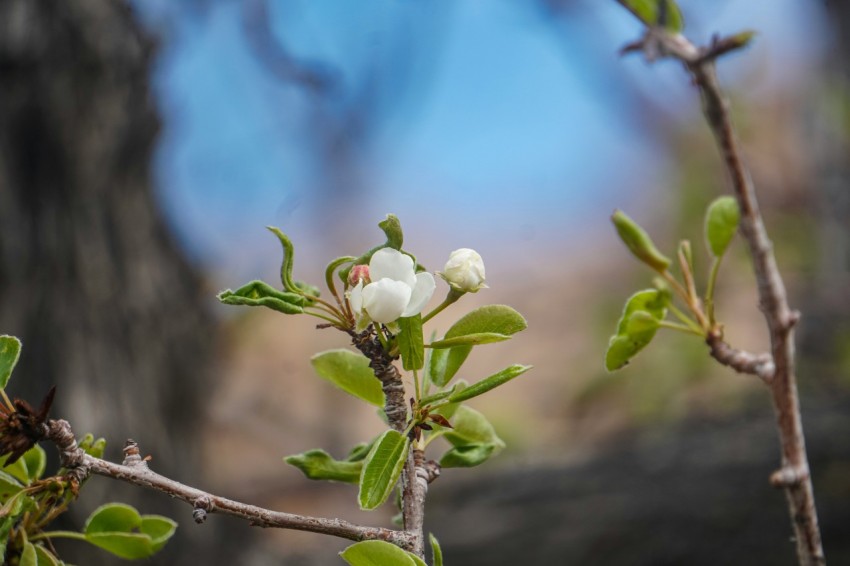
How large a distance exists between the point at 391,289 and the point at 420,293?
0.08 ft

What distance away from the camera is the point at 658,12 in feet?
1.02

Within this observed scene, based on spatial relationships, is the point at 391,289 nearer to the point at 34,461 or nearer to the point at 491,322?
the point at 491,322

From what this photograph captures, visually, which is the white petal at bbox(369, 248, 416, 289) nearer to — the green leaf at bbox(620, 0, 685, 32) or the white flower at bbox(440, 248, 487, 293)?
the white flower at bbox(440, 248, 487, 293)

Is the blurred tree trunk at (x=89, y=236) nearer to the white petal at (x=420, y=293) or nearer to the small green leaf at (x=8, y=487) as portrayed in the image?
the small green leaf at (x=8, y=487)

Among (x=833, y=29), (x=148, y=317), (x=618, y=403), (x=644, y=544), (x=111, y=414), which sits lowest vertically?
(x=644, y=544)

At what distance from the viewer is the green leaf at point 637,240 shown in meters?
0.33

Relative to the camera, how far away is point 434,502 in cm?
Result: 221

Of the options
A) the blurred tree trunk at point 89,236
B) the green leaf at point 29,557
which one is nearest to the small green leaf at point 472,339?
the green leaf at point 29,557

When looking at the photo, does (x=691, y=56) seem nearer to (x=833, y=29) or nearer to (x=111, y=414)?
(x=111, y=414)

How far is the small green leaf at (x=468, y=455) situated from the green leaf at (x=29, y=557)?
0.20 meters

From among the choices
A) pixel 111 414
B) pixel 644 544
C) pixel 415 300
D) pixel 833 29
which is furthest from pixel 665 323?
pixel 833 29

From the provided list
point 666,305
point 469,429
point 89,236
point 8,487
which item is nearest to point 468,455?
point 469,429

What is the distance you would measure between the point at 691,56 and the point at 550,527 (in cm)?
165

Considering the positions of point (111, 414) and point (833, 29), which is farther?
point (833, 29)
